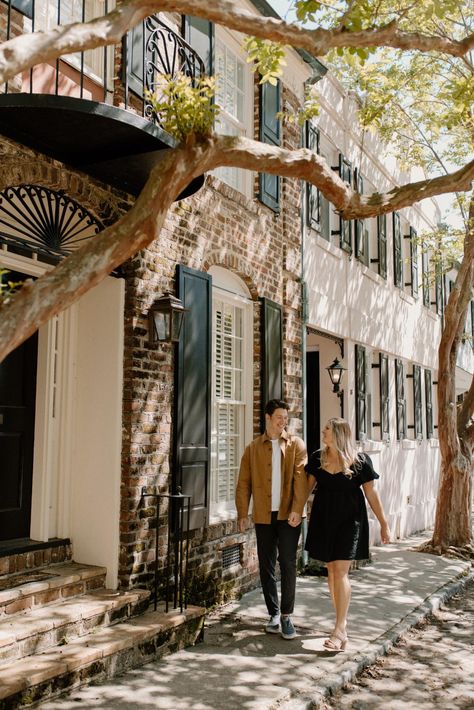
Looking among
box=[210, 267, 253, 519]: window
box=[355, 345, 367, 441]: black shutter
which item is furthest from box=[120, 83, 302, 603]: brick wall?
box=[355, 345, 367, 441]: black shutter

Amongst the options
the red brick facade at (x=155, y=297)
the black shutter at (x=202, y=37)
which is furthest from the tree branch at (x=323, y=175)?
the black shutter at (x=202, y=37)

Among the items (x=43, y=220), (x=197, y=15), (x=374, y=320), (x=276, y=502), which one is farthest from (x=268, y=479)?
(x=374, y=320)

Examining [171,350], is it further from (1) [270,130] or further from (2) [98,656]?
(1) [270,130]

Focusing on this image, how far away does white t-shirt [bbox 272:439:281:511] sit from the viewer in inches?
246

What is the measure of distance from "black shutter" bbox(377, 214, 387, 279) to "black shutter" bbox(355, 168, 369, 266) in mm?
538

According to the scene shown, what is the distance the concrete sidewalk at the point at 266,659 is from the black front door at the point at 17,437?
65.5 inches

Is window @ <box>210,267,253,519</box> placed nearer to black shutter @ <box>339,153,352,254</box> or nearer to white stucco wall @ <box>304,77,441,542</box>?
white stucco wall @ <box>304,77,441,542</box>

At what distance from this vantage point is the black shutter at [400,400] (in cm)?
1429

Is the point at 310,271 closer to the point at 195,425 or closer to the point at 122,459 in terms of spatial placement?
the point at 195,425

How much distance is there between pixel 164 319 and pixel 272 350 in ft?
8.20

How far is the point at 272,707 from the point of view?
4570mm

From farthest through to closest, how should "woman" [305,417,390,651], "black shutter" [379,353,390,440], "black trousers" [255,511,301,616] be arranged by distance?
"black shutter" [379,353,390,440] → "black trousers" [255,511,301,616] → "woman" [305,417,390,651]

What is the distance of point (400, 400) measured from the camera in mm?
14469

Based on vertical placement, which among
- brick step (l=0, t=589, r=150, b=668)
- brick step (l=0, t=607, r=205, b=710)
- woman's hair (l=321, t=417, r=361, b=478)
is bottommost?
brick step (l=0, t=607, r=205, b=710)
